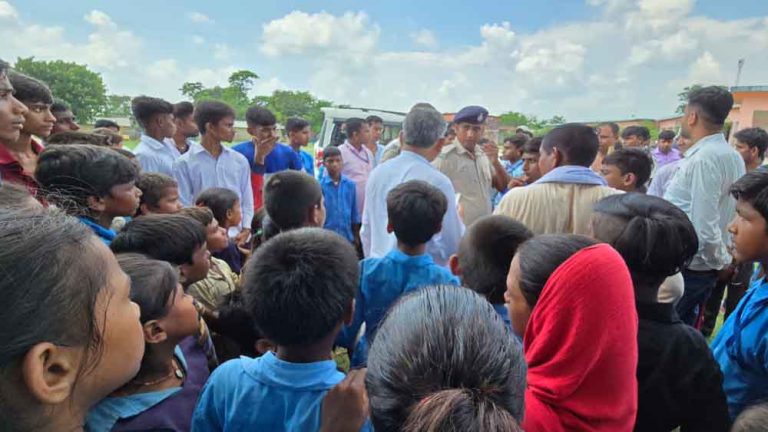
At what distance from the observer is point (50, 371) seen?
2.39 ft

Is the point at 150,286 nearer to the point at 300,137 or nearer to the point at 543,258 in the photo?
the point at 543,258

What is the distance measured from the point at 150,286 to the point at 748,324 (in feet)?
6.70

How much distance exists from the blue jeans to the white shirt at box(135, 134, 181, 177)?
4.13 metres

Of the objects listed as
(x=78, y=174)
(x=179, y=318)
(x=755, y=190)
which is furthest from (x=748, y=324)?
(x=78, y=174)

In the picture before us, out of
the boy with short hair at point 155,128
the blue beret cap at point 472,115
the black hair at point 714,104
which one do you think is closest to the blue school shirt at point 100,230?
the boy with short hair at point 155,128

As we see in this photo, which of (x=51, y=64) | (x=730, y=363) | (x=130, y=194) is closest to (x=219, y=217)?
(x=130, y=194)

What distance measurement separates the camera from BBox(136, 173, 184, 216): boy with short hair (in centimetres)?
251

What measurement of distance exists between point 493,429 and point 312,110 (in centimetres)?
6097

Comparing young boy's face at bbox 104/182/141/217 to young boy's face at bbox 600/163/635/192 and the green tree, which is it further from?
the green tree

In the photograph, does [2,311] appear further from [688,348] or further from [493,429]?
[688,348]

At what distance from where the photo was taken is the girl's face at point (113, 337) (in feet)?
2.63

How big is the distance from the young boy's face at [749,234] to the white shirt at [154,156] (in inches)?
149

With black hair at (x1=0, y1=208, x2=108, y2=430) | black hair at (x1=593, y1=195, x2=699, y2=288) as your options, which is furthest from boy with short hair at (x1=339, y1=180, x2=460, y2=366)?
black hair at (x1=0, y1=208, x2=108, y2=430)

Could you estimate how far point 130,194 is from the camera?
84.0 inches
